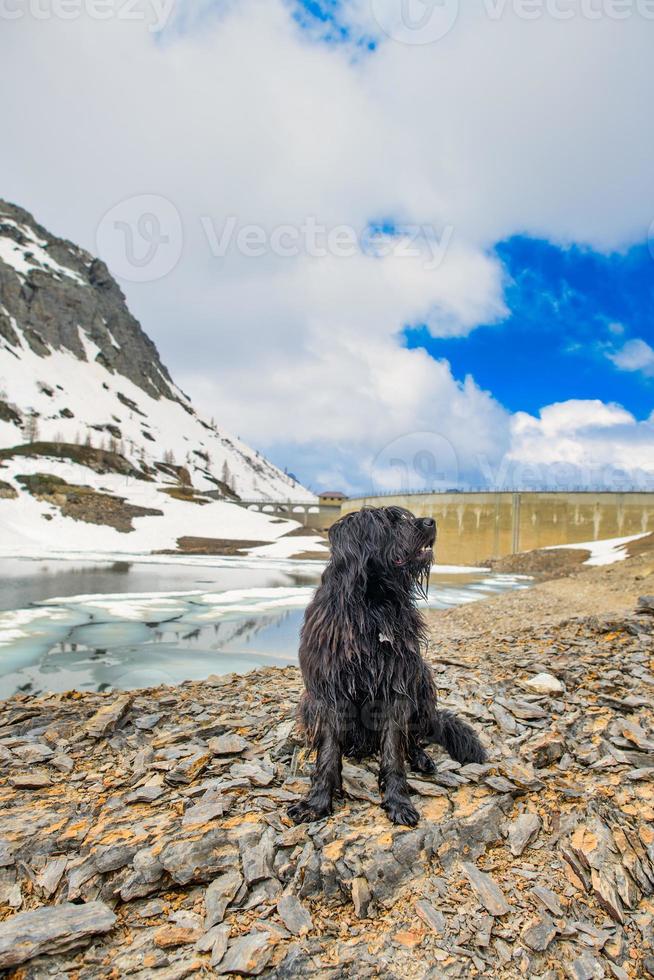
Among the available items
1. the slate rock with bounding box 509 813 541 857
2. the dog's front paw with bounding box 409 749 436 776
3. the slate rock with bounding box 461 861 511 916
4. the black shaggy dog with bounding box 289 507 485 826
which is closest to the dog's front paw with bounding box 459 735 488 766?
the dog's front paw with bounding box 409 749 436 776

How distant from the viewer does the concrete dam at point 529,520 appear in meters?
52.3

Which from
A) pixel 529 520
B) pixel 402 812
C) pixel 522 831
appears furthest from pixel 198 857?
pixel 529 520

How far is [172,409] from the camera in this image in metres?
188

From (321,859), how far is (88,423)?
467 feet

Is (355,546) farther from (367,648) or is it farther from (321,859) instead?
(321,859)

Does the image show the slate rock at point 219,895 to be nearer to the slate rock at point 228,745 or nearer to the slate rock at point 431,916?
the slate rock at point 431,916

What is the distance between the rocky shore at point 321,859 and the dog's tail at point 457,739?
13cm

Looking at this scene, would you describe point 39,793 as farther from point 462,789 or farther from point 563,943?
point 563,943

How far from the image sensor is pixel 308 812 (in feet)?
10.1

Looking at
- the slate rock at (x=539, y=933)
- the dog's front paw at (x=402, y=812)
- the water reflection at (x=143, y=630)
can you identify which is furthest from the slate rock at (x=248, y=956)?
the water reflection at (x=143, y=630)

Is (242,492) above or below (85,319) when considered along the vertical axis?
below

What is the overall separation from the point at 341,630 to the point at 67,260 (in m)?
213

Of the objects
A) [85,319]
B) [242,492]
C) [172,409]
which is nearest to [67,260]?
[85,319]

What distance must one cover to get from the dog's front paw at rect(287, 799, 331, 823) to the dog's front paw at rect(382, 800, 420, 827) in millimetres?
361
